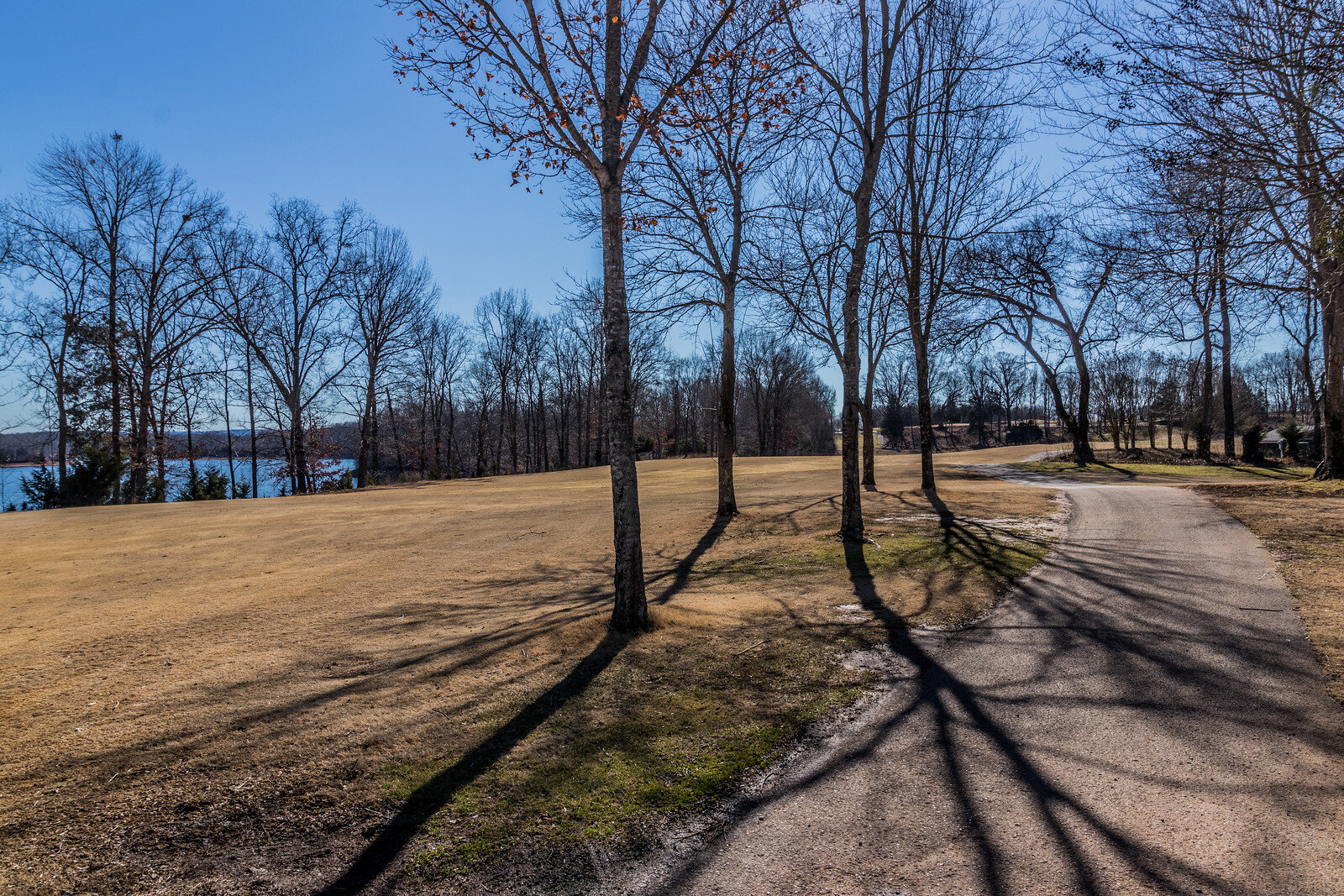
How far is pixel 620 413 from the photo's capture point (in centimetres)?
636

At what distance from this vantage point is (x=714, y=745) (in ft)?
13.9

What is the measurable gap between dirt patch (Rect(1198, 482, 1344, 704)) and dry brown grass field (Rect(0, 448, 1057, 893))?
2.75 metres

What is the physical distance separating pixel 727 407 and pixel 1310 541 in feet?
33.5

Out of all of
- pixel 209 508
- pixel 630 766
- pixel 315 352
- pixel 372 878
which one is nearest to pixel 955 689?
pixel 630 766

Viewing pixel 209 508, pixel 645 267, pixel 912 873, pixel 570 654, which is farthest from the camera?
pixel 209 508

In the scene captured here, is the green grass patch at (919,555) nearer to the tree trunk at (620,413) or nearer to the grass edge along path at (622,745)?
the grass edge along path at (622,745)

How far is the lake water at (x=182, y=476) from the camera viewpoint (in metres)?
26.3

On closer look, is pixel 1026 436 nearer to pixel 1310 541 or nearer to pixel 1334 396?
pixel 1334 396

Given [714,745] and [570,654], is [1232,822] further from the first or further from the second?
[570,654]

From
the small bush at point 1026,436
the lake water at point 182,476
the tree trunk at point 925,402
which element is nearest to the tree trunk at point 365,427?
the lake water at point 182,476

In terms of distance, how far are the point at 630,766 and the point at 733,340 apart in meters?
12.0

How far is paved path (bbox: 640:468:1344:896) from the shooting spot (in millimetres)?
2895

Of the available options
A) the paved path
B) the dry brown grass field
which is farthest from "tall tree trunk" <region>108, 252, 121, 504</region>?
the paved path

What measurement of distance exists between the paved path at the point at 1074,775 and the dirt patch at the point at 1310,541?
175 millimetres
